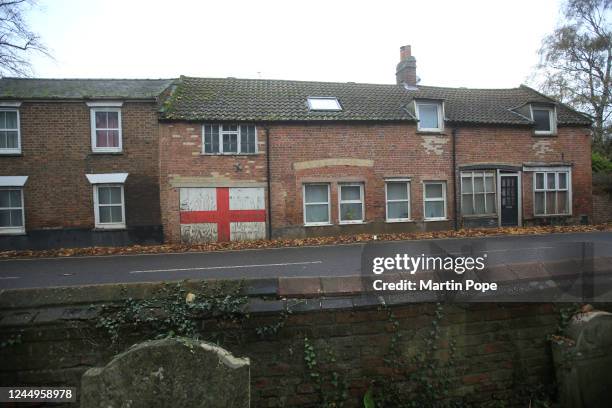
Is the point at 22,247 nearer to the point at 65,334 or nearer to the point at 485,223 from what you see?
the point at 65,334

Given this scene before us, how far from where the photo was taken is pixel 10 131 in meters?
12.8

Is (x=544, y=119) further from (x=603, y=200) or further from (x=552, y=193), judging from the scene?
(x=603, y=200)

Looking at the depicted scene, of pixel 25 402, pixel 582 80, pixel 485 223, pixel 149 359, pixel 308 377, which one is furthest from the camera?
pixel 582 80

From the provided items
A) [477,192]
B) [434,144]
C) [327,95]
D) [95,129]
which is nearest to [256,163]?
[327,95]

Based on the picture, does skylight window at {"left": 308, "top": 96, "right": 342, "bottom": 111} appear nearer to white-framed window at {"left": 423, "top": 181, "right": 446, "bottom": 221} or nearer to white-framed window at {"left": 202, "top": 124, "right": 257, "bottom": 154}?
white-framed window at {"left": 202, "top": 124, "right": 257, "bottom": 154}

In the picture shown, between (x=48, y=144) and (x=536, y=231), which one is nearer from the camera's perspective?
(x=48, y=144)

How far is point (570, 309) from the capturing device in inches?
118

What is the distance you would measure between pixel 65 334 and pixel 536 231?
1630 cm

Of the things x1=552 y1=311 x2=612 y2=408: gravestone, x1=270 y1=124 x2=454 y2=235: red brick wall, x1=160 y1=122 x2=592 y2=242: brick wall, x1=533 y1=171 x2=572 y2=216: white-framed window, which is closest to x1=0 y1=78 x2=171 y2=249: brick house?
x1=160 y1=122 x2=592 y2=242: brick wall

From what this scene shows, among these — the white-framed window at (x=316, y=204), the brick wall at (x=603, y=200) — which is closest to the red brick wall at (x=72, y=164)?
the white-framed window at (x=316, y=204)

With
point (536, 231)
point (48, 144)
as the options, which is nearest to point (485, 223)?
point (536, 231)

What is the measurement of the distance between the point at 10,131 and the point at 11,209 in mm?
3123

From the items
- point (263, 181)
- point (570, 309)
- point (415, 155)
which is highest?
point (415, 155)

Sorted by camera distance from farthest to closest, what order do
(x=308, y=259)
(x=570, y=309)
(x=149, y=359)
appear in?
(x=308, y=259)
(x=570, y=309)
(x=149, y=359)
